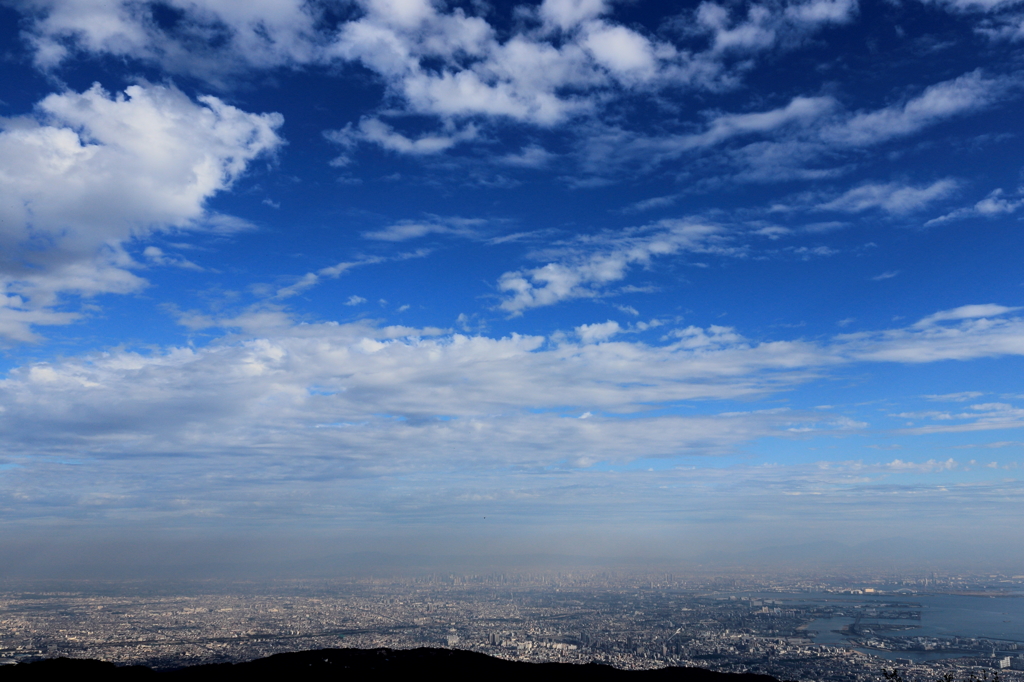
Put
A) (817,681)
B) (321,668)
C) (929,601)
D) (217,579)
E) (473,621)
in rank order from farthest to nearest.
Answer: (217,579) → (929,601) → (473,621) → (817,681) → (321,668)

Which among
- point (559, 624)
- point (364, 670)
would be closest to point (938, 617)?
point (559, 624)

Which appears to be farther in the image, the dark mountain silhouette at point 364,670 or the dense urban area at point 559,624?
the dense urban area at point 559,624

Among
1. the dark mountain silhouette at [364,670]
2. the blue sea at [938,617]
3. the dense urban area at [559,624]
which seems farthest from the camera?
the blue sea at [938,617]

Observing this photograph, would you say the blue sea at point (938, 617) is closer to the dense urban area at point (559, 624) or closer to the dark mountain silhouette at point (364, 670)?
the dense urban area at point (559, 624)

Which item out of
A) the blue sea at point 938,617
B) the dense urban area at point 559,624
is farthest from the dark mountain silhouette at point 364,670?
the blue sea at point 938,617

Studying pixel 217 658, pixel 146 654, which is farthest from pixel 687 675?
pixel 146 654

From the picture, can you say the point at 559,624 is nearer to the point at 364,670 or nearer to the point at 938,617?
the point at 938,617

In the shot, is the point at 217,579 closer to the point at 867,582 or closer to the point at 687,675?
the point at 867,582
